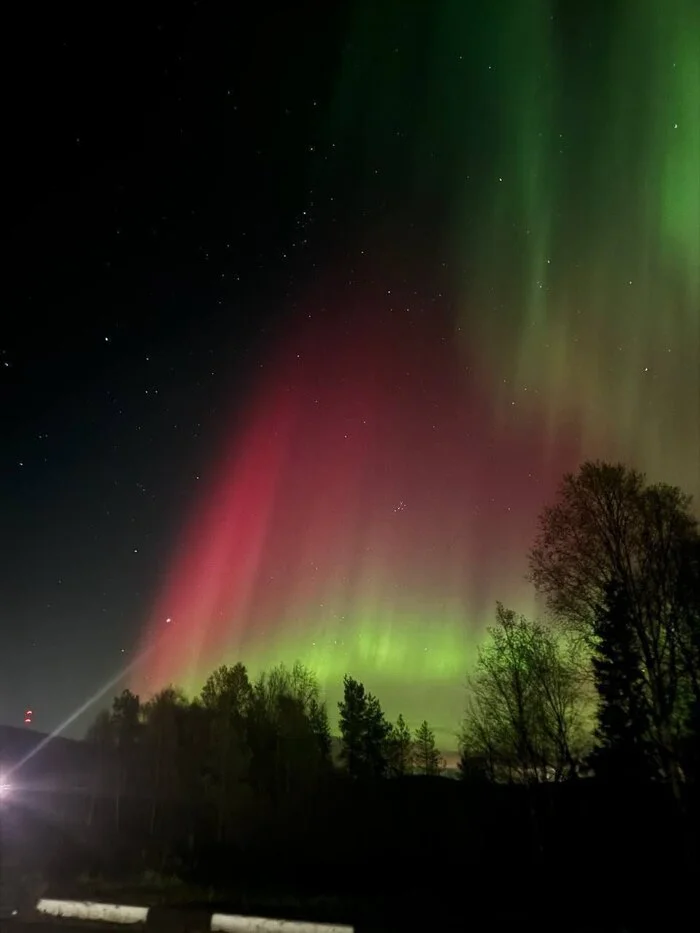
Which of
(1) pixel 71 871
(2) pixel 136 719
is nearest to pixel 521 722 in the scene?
(1) pixel 71 871

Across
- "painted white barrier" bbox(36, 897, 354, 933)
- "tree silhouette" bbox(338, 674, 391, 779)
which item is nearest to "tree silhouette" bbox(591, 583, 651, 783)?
"painted white barrier" bbox(36, 897, 354, 933)

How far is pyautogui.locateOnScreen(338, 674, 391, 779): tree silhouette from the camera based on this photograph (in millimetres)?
75125

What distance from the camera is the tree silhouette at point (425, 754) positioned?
278ft

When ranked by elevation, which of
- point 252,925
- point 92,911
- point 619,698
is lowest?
point 252,925

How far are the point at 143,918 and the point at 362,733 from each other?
6859cm

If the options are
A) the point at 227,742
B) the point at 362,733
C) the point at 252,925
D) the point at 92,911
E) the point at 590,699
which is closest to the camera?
the point at 252,925

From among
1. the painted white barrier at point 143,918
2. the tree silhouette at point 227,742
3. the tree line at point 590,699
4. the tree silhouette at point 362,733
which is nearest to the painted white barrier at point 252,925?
the painted white barrier at point 143,918

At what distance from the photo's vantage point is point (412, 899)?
620 inches

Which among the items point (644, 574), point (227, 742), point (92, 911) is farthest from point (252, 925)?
point (227, 742)

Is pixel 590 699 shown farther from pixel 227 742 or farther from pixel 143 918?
pixel 227 742

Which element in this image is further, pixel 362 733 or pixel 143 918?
pixel 362 733

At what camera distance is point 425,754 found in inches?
3423

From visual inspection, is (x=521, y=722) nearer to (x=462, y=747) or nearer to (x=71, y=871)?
(x=462, y=747)

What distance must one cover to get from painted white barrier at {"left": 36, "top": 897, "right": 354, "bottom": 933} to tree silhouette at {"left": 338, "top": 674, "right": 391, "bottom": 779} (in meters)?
64.3
